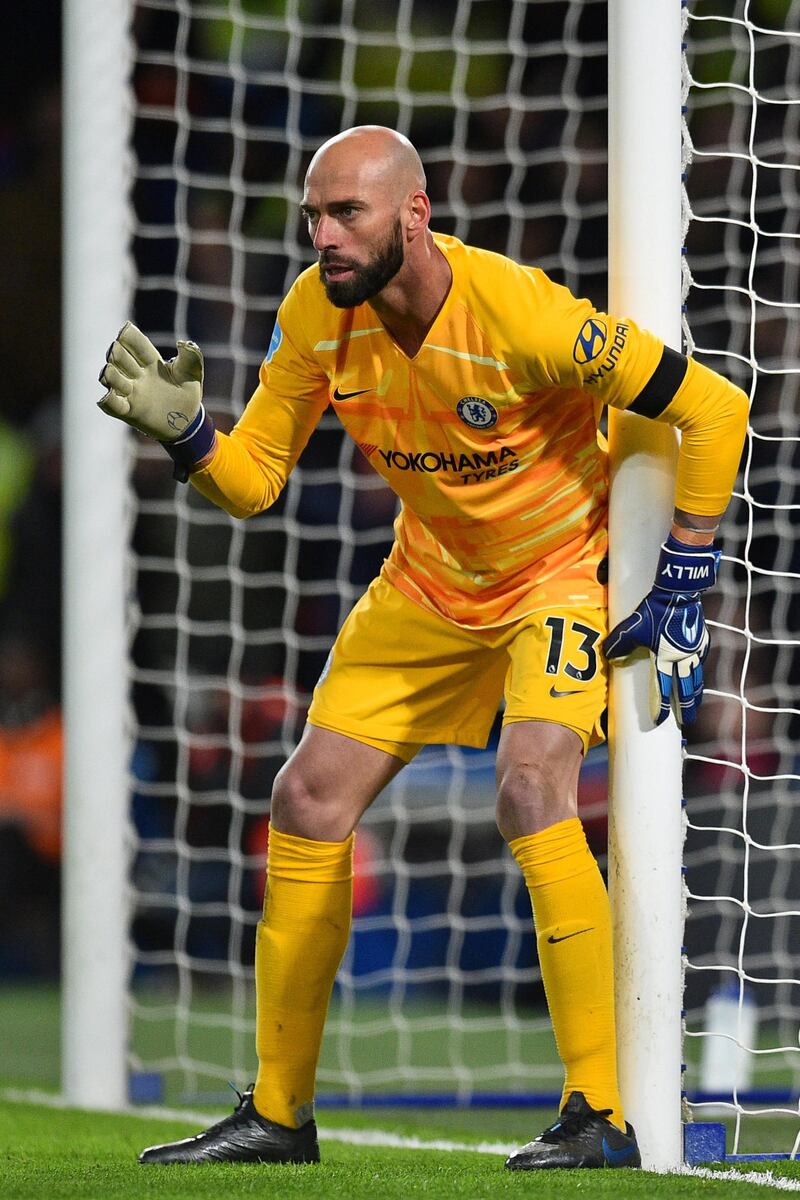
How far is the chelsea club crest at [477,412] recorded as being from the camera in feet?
8.16

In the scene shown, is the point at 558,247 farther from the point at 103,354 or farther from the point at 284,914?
the point at 284,914

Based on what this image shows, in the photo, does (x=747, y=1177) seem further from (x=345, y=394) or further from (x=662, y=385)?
(x=345, y=394)

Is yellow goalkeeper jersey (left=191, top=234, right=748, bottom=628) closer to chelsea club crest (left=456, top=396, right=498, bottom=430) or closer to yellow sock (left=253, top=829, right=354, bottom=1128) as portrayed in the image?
chelsea club crest (left=456, top=396, right=498, bottom=430)

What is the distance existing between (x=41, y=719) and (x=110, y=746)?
2761 mm

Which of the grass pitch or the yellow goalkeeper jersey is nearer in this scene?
the grass pitch

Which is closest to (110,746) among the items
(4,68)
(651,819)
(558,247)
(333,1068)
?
(333,1068)

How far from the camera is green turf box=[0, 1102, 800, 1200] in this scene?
2.15 meters

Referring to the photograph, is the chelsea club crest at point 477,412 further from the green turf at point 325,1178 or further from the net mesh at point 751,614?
the net mesh at point 751,614

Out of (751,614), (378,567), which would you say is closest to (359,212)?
(751,614)

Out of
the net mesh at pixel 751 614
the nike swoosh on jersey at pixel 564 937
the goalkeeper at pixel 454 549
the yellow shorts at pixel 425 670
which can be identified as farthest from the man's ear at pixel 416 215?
the net mesh at pixel 751 614

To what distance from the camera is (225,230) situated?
699 cm

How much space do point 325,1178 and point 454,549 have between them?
93 centimetres

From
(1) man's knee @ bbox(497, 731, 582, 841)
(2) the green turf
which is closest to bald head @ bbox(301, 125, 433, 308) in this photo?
(1) man's knee @ bbox(497, 731, 582, 841)

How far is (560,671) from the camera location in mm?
2492
